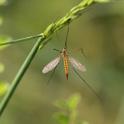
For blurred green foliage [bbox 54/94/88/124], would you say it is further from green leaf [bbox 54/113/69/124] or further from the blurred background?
the blurred background

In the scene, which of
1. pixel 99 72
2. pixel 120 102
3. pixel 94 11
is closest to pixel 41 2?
pixel 94 11

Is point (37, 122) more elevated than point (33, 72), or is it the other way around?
point (33, 72)

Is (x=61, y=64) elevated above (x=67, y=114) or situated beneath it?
elevated above

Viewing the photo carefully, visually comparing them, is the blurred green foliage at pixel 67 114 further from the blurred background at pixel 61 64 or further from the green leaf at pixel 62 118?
the blurred background at pixel 61 64

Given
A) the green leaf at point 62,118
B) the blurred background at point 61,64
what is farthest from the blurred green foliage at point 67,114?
the blurred background at point 61,64

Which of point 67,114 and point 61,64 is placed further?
point 61,64

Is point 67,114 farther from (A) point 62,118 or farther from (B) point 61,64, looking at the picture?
(B) point 61,64

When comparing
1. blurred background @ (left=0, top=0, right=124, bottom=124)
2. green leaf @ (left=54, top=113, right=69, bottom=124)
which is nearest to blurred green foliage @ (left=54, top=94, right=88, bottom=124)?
green leaf @ (left=54, top=113, right=69, bottom=124)

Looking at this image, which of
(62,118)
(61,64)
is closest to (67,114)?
(62,118)

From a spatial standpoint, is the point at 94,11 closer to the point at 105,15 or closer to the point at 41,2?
the point at 105,15

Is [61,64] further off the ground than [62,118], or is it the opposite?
[61,64]
